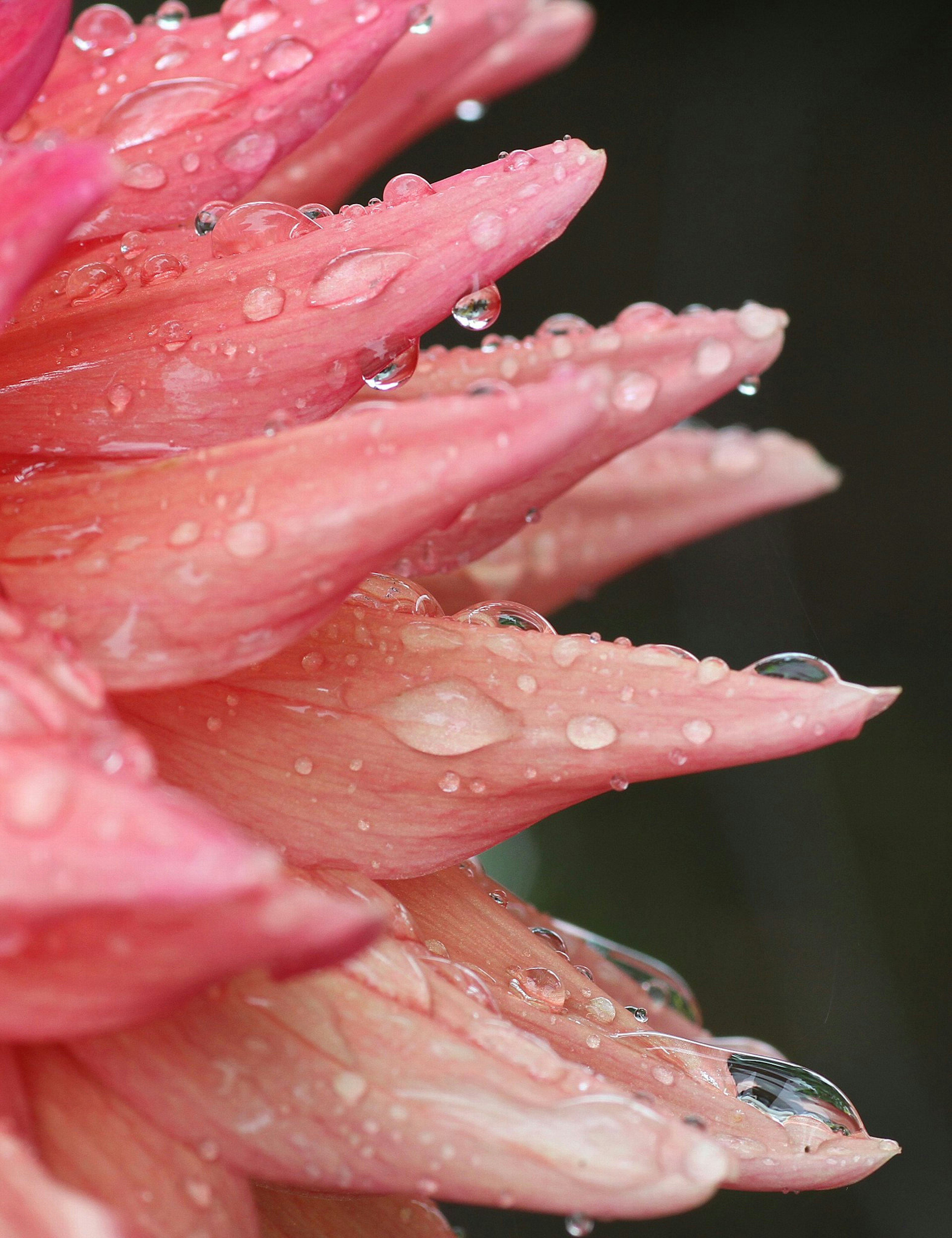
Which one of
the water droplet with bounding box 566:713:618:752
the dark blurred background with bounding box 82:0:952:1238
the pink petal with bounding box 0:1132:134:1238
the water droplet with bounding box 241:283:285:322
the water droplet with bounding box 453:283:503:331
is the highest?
the water droplet with bounding box 241:283:285:322

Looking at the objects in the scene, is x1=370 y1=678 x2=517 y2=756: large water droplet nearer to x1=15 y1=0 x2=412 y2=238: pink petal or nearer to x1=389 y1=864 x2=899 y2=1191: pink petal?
x1=389 y1=864 x2=899 y2=1191: pink petal

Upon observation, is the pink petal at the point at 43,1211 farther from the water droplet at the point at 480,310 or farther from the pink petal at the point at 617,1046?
the water droplet at the point at 480,310

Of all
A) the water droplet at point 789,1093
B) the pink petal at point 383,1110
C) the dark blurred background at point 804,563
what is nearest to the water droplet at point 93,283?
the pink petal at point 383,1110

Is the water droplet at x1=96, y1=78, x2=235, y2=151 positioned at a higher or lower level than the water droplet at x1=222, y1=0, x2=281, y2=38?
lower

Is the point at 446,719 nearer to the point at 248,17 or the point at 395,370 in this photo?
the point at 395,370

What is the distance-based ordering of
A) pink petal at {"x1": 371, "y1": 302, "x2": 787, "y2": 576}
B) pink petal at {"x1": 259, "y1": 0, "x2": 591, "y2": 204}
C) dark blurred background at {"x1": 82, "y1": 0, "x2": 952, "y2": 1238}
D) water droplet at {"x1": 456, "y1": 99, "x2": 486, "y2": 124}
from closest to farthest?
pink petal at {"x1": 371, "y1": 302, "x2": 787, "y2": 576} < pink petal at {"x1": 259, "y1": 0, "x2": 591, "y2": 204} < water droplet at {"x1": 456, "y1": 99, "x2": 486, "y2": 124} < dark blurred background at {"x1": 82, "y1": 0, "x2": 952, "y2": 1238}

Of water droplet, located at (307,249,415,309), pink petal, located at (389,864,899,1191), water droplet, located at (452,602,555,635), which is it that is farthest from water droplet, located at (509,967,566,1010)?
water droplet, located at (307,249,415,309)

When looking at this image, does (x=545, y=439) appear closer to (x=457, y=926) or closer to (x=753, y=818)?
(x=457, y=926)
